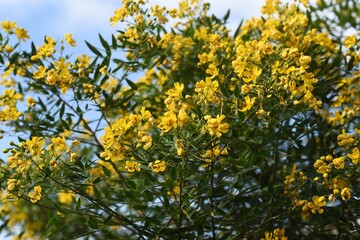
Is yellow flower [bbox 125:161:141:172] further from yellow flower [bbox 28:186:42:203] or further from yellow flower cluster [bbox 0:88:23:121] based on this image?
yellow flower cluster [bbox 0:88:23:121]

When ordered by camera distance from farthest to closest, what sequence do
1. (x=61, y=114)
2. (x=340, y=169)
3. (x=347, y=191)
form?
1. (x=61, y=114)
2. (x=340, y=169)
3. (x=347, y=191)

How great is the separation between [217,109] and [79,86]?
104cm

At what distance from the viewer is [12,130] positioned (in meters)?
3.45

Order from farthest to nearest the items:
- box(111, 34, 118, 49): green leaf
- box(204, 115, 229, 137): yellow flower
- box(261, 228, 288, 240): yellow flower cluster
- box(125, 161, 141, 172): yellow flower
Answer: box(111, 34, 118, 49): green leaf < box(261, 228, 288, 240): yellow flower cluster < box(125, 161, 141, 172): yellow flower < box(204, 115, 229, 137): yellow flower

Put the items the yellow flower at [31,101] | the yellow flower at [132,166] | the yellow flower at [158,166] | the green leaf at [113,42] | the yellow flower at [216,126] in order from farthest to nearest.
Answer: the yellow flower at [31,101] → the green leaf at [113,42] → the yellow flower at [132,166] → the yellow flower at [158,166] → the yellow flower at [216,126]

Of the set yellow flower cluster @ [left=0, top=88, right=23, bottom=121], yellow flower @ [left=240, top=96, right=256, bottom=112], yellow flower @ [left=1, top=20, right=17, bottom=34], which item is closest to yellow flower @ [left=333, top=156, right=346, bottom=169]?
yellow flower @ [left=240, top=96, right=256, bottom=112]

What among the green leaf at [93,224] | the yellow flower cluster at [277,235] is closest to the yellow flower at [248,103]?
the yellow flower cluster at [277,235]

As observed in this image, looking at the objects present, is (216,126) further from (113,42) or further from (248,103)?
(113,42)

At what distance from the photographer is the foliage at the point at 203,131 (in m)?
2.45

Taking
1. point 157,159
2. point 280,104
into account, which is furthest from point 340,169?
point 157,159

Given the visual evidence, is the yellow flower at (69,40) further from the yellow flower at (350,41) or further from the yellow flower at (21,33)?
the yellow flower at (350,41)

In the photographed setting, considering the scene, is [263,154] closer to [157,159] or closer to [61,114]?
[157,159]

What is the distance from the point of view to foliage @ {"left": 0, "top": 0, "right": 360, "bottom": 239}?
245cm

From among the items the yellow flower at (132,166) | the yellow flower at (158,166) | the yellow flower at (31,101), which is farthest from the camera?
the yellow flower at (31,101)
